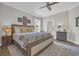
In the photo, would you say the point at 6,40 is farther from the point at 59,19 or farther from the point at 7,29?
the point at 59,19

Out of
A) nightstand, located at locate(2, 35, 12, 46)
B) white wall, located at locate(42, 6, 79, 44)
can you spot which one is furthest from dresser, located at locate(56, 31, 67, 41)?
nightstand, located at locate(2, 35, 12, 46)

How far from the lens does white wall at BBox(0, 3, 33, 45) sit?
3.99m

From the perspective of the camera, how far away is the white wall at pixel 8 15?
3.99m

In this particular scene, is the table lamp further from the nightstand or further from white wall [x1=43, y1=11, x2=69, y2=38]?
white wall [x1=43, y1=11, x2=69, y2=38]

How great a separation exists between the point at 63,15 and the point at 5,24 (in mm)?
4179

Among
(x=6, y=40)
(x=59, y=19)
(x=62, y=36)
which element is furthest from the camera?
(x=59, y=19)

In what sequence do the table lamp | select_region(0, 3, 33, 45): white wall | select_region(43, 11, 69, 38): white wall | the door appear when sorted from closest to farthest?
select_region(0, 3, 33, 45): white wall, the table lamp, the door, select_region(43, 11, 69, 38): white wall

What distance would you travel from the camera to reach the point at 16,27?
456 cm

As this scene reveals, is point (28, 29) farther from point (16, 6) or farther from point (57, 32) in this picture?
point (57, 32)

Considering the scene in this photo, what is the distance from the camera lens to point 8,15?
4.26m

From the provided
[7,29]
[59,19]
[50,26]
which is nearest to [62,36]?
[50,26]

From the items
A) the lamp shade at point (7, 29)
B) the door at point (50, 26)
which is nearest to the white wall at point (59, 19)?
the door at point (50, 26)

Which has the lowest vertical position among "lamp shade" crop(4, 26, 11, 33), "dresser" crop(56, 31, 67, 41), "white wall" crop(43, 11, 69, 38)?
"dresser" crop(56, 31, 67, 41)

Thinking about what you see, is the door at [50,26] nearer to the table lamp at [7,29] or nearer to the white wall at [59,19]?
the white wall at [59,19]
